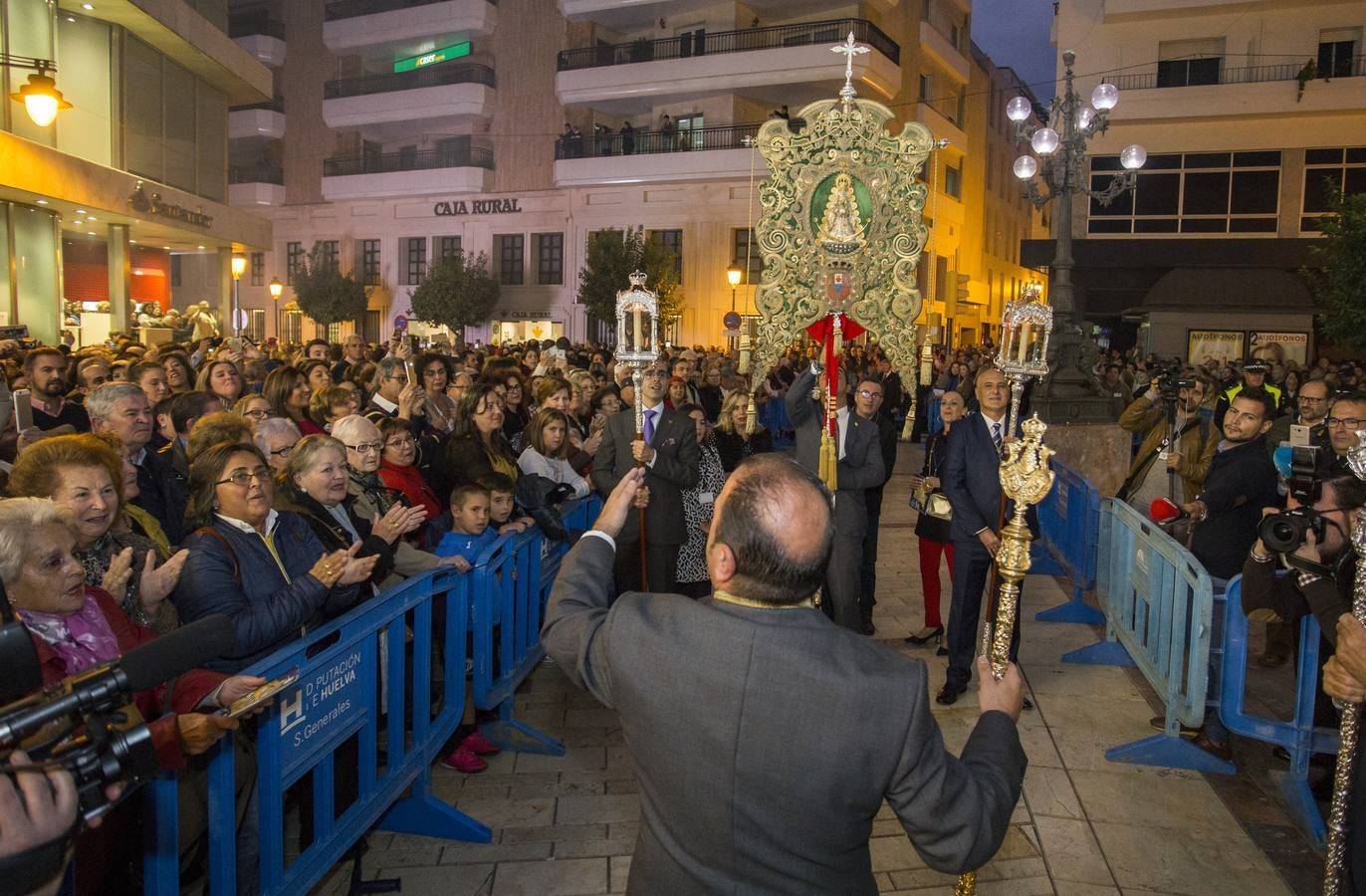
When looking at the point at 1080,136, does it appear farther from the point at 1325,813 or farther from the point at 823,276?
the point at 1325,813

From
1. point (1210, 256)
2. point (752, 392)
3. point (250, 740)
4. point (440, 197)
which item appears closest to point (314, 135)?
point (440, 197)

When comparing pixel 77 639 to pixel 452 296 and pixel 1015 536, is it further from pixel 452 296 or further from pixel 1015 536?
pixel 452 296

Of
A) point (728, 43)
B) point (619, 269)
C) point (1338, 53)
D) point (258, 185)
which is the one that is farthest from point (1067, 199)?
point (258, 185)

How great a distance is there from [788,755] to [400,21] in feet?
138

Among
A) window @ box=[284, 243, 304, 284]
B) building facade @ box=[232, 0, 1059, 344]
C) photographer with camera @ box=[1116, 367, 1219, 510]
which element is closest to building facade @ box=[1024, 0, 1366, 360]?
building facade @ box=[232, 0, 1059, 344]

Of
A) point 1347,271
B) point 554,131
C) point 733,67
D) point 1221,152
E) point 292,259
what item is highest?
point 733,67

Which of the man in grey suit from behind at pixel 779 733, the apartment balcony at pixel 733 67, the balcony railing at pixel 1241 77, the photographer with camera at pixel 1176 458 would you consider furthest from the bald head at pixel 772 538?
the apartment balcony at pixel 733 67

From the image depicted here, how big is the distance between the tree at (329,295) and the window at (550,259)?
7.46 m

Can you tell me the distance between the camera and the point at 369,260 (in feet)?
137

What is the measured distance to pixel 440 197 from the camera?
1586 inches

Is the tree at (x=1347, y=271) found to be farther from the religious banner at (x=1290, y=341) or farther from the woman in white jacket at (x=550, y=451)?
the woman in white jacket at (x=550, y=451)

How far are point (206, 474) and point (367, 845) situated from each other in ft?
5.99

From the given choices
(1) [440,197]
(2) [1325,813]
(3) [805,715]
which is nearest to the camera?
(3) [805,715]

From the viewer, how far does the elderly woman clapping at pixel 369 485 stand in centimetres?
513
